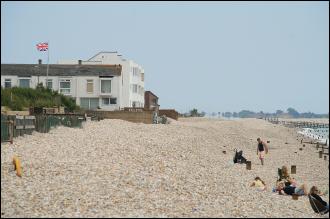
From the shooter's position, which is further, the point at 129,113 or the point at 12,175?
the point at 129,113

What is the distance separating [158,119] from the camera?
57500mm

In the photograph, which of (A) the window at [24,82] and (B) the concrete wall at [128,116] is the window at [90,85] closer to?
(A) the window at [24,82]

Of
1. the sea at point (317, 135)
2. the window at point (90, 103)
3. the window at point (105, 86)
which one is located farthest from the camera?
the sea at point (317, 135)

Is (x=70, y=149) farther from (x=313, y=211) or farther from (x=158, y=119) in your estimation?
(x=158, y=119)

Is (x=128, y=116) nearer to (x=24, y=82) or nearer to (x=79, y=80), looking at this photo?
(x=79, y=80)

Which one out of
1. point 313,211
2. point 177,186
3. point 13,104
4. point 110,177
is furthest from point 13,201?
point 13,104

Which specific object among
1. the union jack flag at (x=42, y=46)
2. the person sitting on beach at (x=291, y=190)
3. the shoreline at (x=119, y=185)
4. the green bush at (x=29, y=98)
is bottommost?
the person sitting on beach at (x=291, y=190)

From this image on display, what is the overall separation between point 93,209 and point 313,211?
321 inches

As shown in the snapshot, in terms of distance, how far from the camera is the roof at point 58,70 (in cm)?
6328

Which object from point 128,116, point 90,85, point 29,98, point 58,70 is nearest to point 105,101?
point 90,85

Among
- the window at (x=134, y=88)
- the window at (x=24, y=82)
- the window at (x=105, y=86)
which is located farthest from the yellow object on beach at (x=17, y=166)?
the window at (x=134, y=88)

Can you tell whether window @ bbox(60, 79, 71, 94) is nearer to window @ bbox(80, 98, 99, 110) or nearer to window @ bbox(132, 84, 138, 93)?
window @ bbox(80, 98, 99, 110)

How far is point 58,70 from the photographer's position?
212ft

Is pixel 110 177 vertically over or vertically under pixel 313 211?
over
